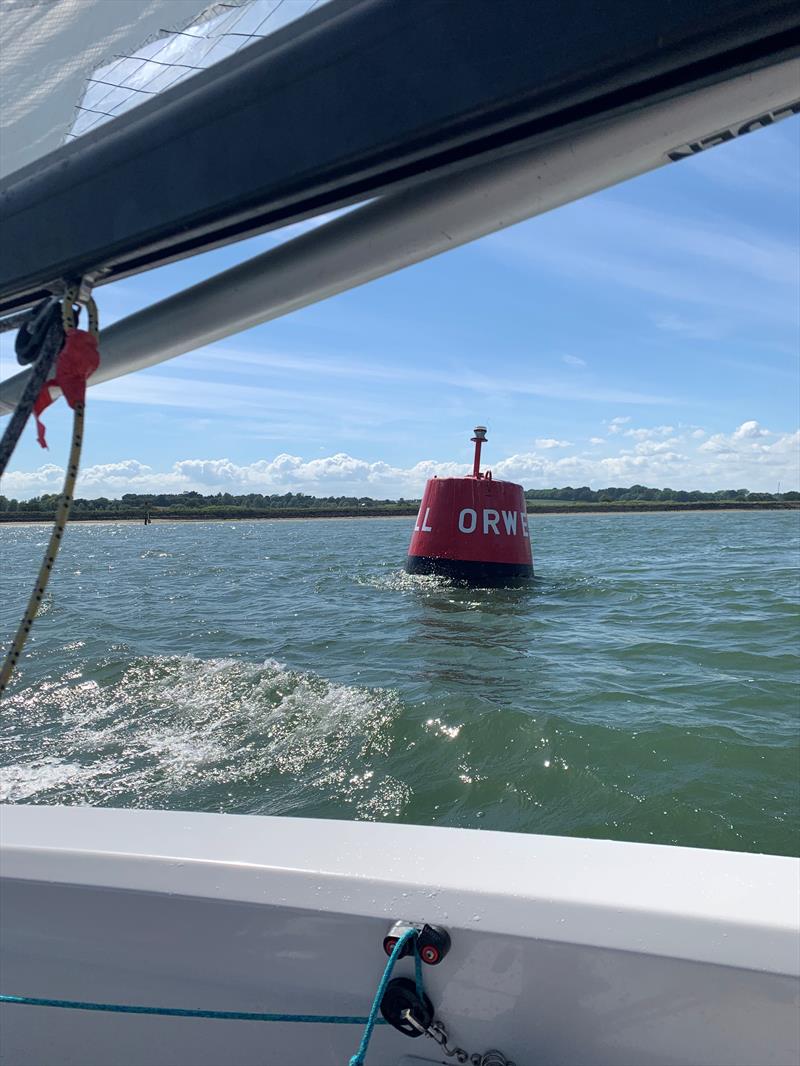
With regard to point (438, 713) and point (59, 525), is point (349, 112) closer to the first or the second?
point (59, 525)

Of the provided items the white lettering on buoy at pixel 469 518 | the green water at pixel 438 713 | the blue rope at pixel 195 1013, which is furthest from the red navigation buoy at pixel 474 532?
the blue rope at pixel 195 1013

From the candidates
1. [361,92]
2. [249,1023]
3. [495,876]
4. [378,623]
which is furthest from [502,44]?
[378,623]

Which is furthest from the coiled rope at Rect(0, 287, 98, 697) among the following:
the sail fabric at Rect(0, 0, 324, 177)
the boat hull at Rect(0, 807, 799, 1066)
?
the sail fabric at Rect(0, 0, 324, 177)

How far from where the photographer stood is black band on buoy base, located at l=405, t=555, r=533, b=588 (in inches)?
451

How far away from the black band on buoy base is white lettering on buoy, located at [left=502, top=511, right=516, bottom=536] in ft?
1.67

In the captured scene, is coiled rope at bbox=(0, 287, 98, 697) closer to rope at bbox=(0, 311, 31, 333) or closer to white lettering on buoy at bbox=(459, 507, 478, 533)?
rope at bbox=(0, 311, 31, 333)

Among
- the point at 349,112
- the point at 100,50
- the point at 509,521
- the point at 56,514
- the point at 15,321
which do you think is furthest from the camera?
the point at 509,521

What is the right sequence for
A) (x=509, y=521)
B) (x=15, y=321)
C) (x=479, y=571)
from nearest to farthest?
(x=15, y=321) → (x=479, y=571) → (x=509, y=521)

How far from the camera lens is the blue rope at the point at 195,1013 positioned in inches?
49.8

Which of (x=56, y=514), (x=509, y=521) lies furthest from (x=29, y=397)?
(x=509, y=521)

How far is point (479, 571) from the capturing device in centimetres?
1145

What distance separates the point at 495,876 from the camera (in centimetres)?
128

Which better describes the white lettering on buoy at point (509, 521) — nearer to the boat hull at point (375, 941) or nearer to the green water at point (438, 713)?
the green water at point (438, 713)

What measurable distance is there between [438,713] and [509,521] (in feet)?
22.6
